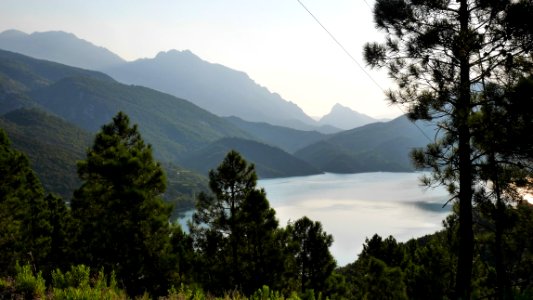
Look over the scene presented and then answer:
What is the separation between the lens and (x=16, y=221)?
91.5 feet

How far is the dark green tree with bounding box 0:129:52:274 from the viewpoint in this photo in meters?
27.0

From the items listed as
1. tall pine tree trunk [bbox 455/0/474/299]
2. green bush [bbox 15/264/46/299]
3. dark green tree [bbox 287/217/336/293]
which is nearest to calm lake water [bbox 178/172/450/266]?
dark green tree [bbox 287/217/336/293]

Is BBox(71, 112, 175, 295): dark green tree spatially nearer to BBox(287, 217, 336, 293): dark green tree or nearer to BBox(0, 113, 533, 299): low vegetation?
BBox(0, 113, 533, 299): low vegetation

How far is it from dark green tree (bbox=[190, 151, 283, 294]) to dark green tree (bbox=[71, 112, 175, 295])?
3.80m

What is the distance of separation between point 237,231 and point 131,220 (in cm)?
717

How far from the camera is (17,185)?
28.6 metres

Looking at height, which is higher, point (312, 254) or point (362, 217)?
point (312, 254)

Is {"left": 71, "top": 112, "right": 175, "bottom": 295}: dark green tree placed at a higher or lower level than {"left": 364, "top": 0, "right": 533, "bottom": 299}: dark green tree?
lower

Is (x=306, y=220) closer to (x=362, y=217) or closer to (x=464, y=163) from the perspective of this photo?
(x=464, y=163)

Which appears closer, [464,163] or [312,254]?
[464,163]

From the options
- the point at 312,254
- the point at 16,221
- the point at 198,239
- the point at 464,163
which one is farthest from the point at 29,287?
the point at 312,254

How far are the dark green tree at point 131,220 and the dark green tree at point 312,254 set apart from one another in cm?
1245

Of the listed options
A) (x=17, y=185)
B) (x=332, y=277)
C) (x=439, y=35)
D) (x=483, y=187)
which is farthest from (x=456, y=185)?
(x=17, y=185)

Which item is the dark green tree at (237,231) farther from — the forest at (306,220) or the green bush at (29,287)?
the green bush at (29,287)
